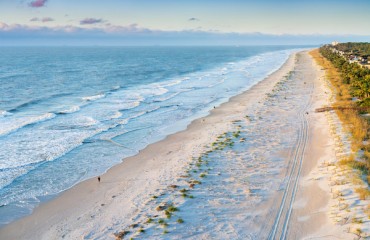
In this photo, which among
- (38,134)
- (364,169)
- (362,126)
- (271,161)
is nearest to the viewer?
(364,169)

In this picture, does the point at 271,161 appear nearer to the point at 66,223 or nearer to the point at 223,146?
the point at 223,146

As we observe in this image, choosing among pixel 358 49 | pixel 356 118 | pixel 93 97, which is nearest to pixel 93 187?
pixel 356 118

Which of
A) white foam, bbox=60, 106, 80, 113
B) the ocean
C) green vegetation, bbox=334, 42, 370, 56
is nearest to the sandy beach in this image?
the ocean

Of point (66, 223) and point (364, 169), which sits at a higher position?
point (364, 169)

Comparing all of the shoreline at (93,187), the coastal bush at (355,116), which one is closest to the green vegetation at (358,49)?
the coastal bush at (355,116)

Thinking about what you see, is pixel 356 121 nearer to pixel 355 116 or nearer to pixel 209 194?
pixel 355 116

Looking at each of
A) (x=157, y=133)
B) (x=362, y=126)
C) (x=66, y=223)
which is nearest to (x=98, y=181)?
(x=66, y=223)

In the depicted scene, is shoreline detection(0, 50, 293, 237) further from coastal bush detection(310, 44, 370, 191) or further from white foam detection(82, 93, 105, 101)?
white foam detection(82, 93, 105, 101)

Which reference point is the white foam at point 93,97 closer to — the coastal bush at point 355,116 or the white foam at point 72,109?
the white foam at point 72,109

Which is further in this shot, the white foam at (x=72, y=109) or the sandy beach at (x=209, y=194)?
the white foam at (x=72, y=109)
